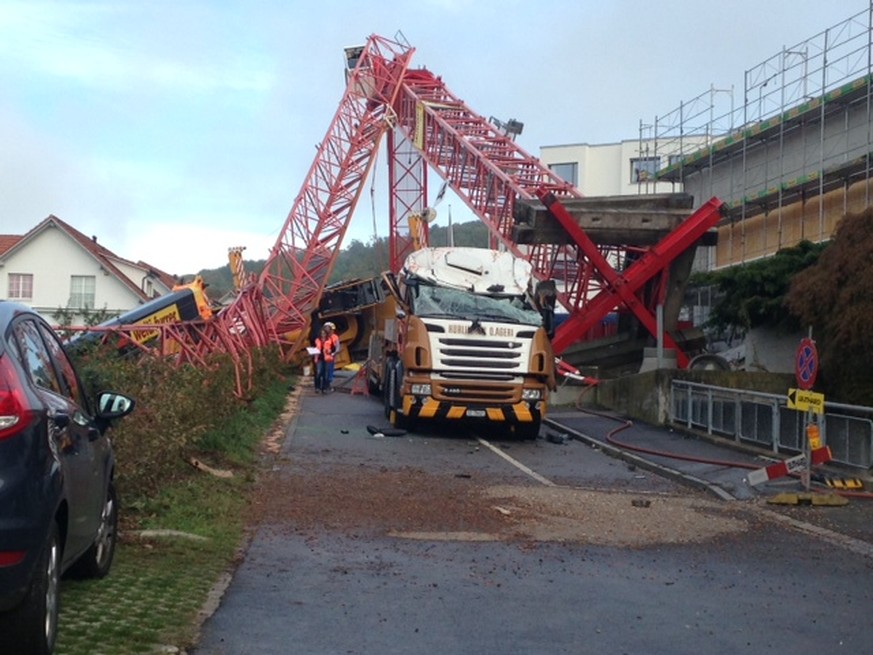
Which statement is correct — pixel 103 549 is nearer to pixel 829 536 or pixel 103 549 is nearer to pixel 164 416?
pixel 164 416

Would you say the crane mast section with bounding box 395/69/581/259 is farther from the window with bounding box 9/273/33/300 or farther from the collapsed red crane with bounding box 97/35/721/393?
the window with bounding box 9/273/33/300

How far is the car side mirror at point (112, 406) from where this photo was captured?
7535mm

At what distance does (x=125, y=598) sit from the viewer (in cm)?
716

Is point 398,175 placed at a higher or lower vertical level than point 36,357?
higher

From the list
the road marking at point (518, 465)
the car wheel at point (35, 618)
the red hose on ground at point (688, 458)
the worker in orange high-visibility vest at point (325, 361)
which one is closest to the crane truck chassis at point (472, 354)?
the road marking at point (518, 465)

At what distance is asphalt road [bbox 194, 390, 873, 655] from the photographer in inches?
267

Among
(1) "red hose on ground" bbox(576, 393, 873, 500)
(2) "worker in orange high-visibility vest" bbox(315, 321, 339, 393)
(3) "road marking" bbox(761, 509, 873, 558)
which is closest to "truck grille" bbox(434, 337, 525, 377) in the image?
(1) "red hose on ground" bbox(576, 393, 873, 500)

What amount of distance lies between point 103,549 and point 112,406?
937 millimetres

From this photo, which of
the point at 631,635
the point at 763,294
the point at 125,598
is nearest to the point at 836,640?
the point at 631,635

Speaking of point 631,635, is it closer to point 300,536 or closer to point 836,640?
point 836,640

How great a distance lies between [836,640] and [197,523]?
531 cm

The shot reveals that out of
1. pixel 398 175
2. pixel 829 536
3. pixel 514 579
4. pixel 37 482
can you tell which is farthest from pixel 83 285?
pixel 37 482

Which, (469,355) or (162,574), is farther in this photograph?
(469,355)

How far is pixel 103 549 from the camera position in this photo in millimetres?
7695
